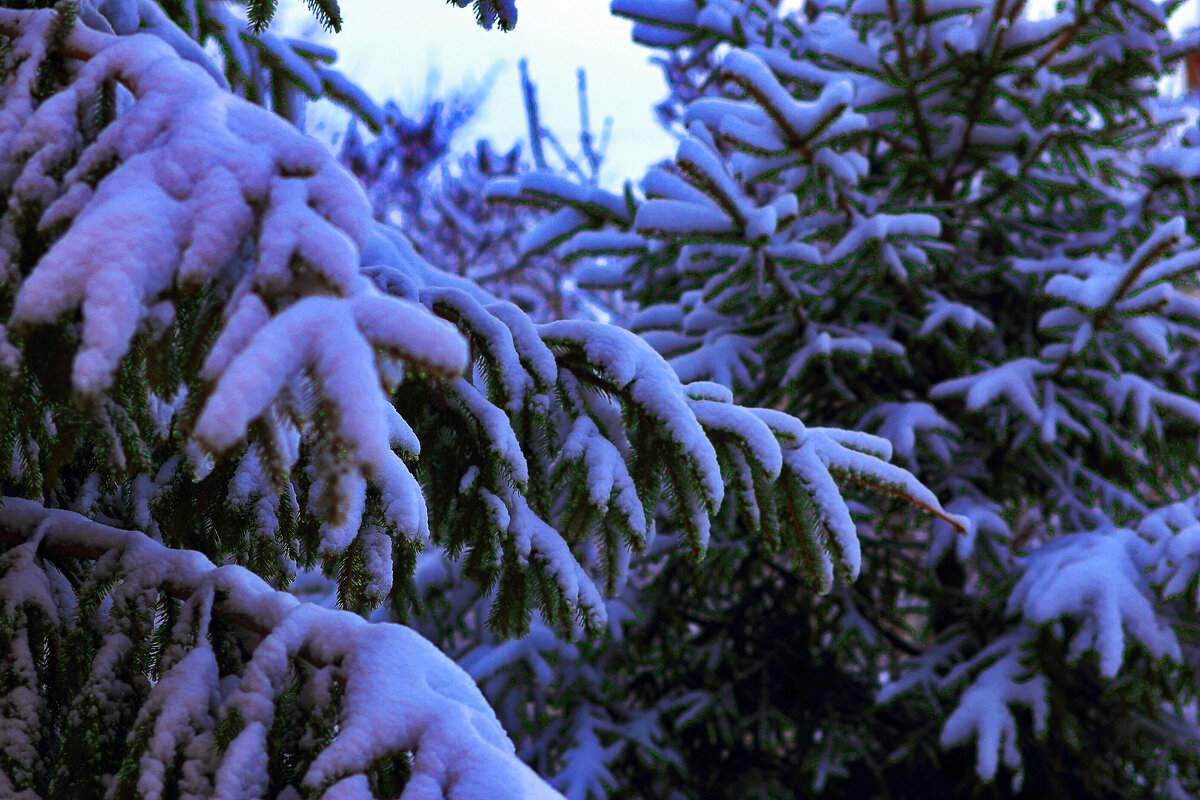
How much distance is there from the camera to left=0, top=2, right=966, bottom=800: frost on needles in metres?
0.74

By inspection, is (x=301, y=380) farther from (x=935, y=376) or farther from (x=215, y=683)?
(x=935, y=376)

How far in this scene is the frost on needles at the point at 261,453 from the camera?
74cm

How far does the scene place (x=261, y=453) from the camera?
0.78m

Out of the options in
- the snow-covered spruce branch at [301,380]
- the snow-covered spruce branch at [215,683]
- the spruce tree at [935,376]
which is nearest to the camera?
the snow-covered spruce branch at [301,380]

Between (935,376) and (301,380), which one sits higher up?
(301,380)

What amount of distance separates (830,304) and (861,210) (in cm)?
60

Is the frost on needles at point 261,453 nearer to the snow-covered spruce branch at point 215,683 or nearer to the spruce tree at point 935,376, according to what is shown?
the snow-covered spruce branch at point 215,683

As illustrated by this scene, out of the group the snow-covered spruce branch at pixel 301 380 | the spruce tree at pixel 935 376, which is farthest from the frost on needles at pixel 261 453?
the spruce tree at pixel 935 376

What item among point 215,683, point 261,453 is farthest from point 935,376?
point 261,453

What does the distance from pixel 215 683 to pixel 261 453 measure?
549 mm

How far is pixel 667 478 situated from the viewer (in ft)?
5.32

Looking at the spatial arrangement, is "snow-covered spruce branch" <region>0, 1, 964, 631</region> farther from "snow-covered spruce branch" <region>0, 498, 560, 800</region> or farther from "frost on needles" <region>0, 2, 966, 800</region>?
"snow-covered spruce branch" <region>0, 498, 560, 800</region>

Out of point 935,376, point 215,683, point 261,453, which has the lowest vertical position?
point 935,376

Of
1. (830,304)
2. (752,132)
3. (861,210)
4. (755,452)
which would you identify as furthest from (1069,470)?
(755,452)
